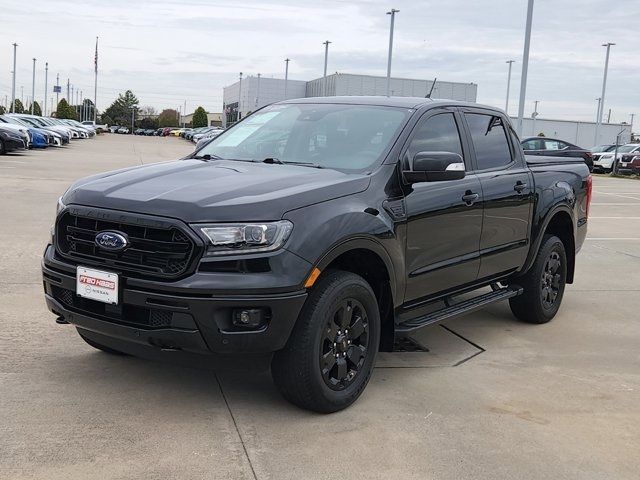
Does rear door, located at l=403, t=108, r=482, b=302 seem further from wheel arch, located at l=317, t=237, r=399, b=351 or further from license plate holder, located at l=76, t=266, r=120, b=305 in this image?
license plate holder, located at l=76, t=266, r=120, b=305

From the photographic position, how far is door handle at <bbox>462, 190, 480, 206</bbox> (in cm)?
498

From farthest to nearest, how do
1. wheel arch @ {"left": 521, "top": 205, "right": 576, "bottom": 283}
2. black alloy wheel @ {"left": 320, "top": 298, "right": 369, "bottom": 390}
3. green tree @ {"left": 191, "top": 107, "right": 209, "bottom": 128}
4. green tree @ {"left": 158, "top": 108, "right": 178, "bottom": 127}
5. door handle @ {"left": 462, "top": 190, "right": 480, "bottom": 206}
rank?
green tree @ {"left": 158, "top": 108, "right": 178, "bottom": 127}, green tree @ {"left": 191, "top": 107, "right": 209, "bottom": 128}, wheel arch @ {"left": 521, "top": 205, "right": 576, "bottom": 283}, door handle @ {"left": 462, "top": 190, "right": 480, "bottom": 206}, black alloy wheel @ {"left": 320, "top": 298, "right": 369, "bottom": 390}

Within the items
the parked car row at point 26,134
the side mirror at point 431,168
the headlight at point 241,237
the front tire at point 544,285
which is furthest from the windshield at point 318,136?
the parked car row at point 26,134

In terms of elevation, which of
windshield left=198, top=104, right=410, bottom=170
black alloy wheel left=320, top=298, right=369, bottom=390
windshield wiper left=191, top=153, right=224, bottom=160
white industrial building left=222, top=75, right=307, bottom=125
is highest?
white industrial building left=222, top=75, right=307, bottom=125

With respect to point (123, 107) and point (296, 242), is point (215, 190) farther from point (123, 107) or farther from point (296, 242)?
point (123, 107)

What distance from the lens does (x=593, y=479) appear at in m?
3.43

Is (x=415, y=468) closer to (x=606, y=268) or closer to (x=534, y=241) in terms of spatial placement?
(x=534, y=241)

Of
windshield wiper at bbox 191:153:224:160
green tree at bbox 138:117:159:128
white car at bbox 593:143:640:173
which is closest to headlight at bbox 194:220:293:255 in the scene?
windshield wiper at bbox 191:153:224:160

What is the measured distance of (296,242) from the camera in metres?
3.64

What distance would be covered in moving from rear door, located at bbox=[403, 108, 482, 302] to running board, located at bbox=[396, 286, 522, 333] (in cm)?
15

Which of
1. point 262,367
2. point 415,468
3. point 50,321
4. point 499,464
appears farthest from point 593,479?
point 50,321

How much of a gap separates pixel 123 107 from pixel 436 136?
149 metres

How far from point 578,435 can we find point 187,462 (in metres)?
2.12

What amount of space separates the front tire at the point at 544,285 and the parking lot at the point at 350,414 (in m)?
0.18
